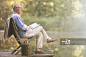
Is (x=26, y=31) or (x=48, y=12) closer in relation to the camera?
(x=26, y=31)

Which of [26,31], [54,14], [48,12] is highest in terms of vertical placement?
[48,12]

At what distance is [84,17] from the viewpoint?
36.7 ft

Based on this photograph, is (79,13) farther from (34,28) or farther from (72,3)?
(34,28)

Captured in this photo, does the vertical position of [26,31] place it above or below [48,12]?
below

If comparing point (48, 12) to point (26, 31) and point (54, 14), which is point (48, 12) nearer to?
point (54, 14)

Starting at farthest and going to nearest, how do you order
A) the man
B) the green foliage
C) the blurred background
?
the green foliage < the blurred background < the man

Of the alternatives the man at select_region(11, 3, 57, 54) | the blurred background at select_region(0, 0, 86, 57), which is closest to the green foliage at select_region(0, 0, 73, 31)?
the blurred background at select_region(0, 0, 86, 57)

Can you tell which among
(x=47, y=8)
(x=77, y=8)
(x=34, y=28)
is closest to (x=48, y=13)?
(x=47, y=8)

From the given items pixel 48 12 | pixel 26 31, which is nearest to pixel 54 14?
pixel 48 12

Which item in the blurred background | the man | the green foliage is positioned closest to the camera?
the man

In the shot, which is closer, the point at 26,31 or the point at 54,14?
the point at 26,31

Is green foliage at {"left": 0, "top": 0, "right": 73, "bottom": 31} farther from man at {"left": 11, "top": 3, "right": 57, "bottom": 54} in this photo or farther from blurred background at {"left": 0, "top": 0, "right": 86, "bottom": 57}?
man at {"left": 11, "top": 3, "right": 57, "bottom": 54}

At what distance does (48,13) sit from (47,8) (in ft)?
1.24

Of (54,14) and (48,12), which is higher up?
(48,12)
